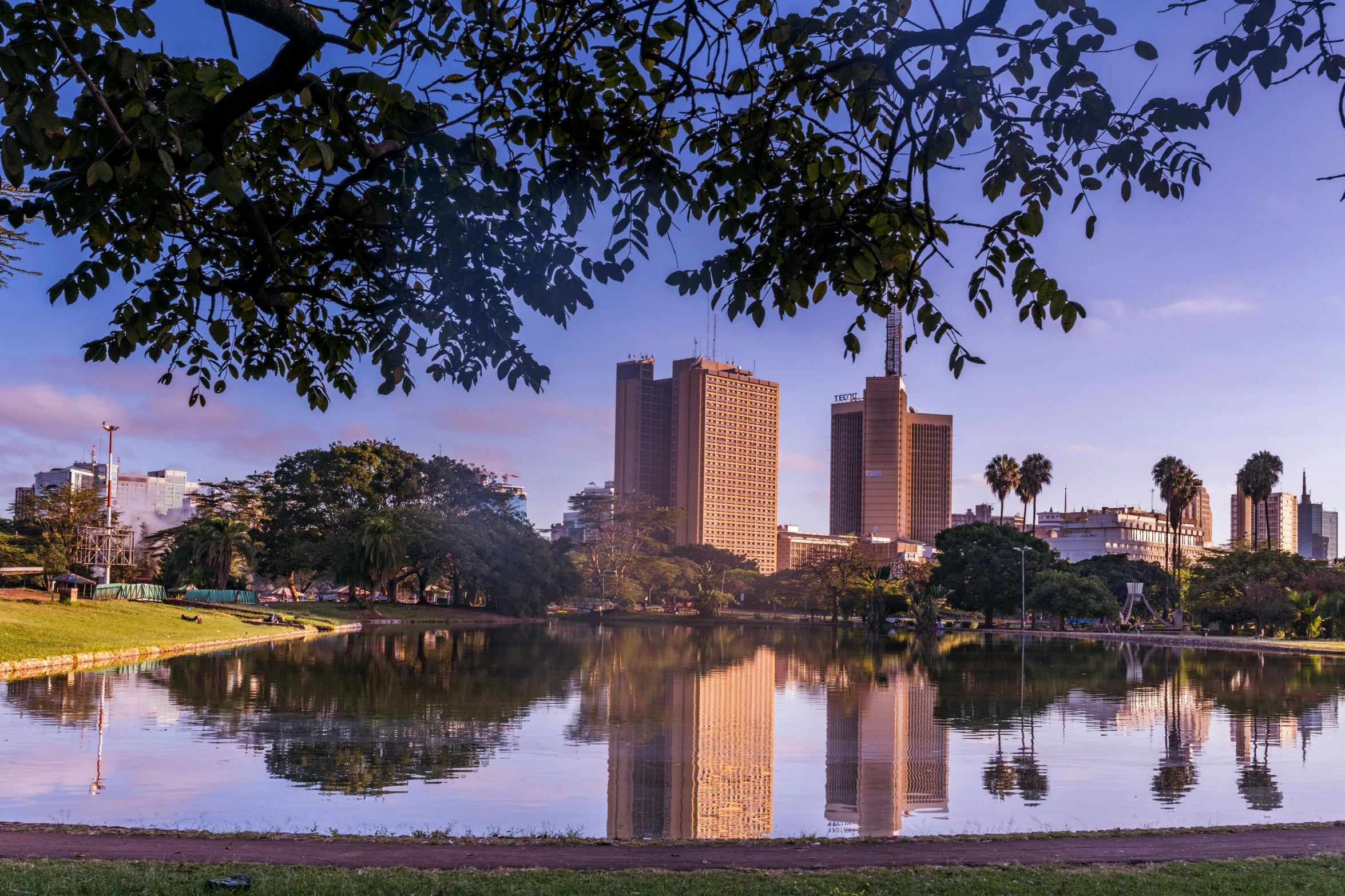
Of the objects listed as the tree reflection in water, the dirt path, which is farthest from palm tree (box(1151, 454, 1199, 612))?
the dirt path

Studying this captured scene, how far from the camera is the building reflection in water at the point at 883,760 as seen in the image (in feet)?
47.7

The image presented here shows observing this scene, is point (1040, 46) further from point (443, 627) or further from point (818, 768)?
point (443, 627)

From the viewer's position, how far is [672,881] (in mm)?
8688

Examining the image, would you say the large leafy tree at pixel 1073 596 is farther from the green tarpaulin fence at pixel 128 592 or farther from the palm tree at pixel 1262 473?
the green tarpaulin fence at pixel 128 592

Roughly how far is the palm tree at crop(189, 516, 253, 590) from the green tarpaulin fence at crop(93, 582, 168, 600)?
4653 millimetres

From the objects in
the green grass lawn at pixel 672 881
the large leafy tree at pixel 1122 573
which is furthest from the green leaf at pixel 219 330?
the large leafy tree at pixel 1122 573

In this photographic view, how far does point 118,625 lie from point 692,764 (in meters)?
32.0

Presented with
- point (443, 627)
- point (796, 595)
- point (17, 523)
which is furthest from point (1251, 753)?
point (796, 595)

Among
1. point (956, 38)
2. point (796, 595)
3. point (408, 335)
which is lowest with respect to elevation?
point (796, 595)

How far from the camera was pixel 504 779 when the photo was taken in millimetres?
16031

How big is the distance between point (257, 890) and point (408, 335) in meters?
4.23

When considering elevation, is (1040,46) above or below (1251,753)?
above

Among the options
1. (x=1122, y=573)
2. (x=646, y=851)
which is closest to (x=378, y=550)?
(x=646, y=851)

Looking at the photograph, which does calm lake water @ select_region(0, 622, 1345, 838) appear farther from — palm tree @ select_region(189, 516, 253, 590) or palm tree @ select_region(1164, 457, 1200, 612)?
palm tree @ select_region(1164, 457, 1200, 612)
